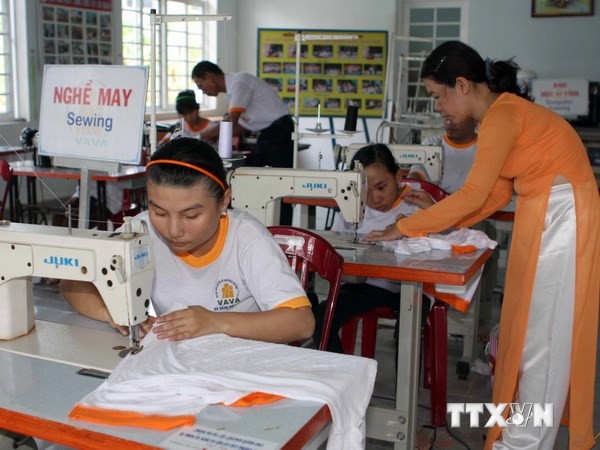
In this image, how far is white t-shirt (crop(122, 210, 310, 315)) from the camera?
1.73m

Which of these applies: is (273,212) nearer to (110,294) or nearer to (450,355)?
(110,294)

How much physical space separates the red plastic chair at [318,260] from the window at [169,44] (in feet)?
18.8

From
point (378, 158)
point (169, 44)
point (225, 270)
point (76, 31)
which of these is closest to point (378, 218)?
point (378, 158)

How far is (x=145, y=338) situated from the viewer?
1475mm

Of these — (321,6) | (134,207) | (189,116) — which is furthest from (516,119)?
(321,6)

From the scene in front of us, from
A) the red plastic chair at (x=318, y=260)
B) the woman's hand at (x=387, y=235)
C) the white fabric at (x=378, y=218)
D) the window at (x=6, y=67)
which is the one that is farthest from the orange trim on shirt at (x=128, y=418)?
the window at (x=6, y=67)

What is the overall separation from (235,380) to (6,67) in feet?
20.2

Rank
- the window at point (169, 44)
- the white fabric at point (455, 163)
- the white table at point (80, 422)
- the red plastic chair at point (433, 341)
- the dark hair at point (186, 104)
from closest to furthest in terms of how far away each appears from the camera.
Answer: the white table at point (80, 422)
the red plastic chair at point (433, 341)
the white fabric at point (455, 163)
the dark hair at point (186, 104)
the window at point (169, 44)

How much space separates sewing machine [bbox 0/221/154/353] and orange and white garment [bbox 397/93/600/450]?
124 cm

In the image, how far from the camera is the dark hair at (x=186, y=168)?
5.31ft

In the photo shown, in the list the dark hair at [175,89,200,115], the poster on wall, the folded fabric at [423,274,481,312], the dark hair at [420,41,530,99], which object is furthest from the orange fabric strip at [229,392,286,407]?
the poster on wall

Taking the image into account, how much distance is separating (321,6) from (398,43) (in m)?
1.24

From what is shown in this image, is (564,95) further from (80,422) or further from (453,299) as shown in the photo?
(80,422)

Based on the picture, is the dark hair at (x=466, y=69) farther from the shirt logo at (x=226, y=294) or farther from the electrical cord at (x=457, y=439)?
the electrical cord at (x=457, y=439)
